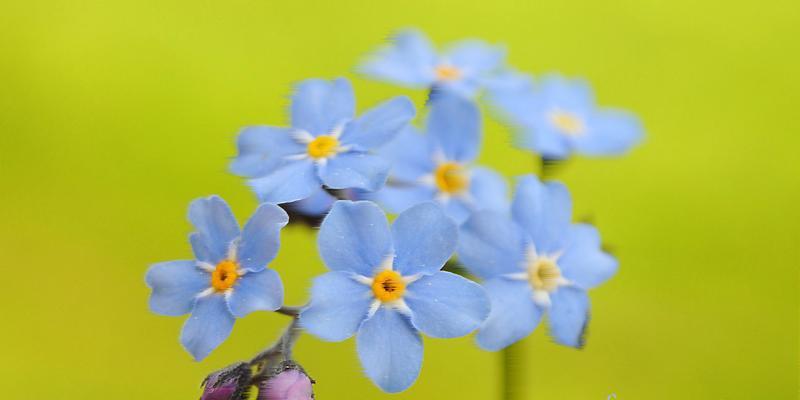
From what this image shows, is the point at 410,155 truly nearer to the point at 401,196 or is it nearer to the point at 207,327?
the point at 401,196

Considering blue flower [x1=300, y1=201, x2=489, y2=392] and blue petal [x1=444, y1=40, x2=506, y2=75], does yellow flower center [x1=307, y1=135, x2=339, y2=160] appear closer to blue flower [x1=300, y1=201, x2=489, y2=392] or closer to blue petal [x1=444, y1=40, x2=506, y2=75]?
blue flower [x1=300, y1=201, x2=489, y2=392]

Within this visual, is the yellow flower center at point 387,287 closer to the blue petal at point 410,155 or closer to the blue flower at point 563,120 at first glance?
the blue petal at point 410,155

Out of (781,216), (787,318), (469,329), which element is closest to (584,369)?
(787,318)

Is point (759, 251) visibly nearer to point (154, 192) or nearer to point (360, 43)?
point (360, 43)

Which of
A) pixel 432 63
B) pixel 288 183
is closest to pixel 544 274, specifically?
pixel 288 183

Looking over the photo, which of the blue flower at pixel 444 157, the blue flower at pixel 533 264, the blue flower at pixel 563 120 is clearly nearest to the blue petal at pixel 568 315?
the blue flower at pixel 533 264

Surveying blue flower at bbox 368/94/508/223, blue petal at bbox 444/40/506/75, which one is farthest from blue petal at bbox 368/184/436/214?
blue petal at bbox 444/40/506/75
